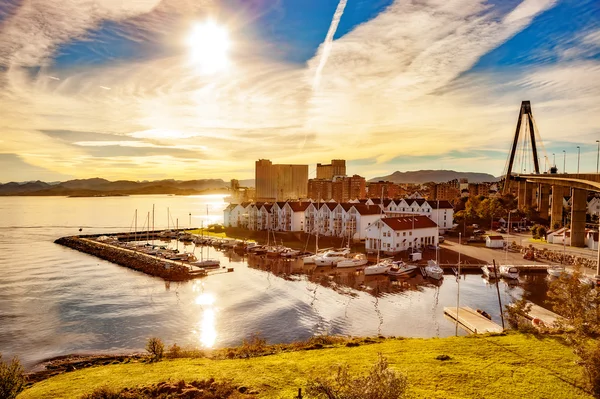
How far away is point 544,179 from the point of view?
200ft

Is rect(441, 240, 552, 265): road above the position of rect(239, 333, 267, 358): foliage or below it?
above

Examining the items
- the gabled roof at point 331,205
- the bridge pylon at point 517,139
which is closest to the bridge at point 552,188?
the bridge pylon at point 517,139

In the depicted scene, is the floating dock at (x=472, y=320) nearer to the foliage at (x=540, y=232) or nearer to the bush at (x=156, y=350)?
the bush at (x=156, y=350)

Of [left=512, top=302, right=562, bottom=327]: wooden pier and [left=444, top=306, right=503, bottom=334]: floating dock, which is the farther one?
[left=512, top=302, right=562, bottom=327]: wooden pier

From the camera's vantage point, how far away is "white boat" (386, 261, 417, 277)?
42844 millimetres

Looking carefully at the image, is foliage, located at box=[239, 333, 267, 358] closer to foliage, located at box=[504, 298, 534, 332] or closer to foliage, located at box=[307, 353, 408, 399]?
foliage, located at box=[307, 353, 408, 399]

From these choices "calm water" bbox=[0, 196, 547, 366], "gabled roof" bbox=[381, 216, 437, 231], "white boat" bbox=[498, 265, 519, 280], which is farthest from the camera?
"gabled roof" bbox=[381, 216, 437, 231]

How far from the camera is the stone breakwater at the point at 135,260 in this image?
153ft

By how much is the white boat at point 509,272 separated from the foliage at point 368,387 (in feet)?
124

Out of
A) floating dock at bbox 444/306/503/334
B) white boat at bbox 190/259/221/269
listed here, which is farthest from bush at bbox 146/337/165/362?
white boat at bbox 190/259/221/269

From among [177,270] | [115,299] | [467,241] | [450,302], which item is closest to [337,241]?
[467,241]

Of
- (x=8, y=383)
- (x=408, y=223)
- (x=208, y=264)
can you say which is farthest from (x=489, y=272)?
(x=8, y=383)

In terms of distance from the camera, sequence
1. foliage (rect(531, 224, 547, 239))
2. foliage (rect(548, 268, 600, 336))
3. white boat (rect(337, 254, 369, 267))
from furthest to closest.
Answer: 1. foliage (rect(531, 224, 547, 239))
2. white boat (rect(337, 254, 369, 267))
3. foliage (rect(548, 268, 600, 336))

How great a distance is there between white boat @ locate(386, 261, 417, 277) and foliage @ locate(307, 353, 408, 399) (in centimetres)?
3396
